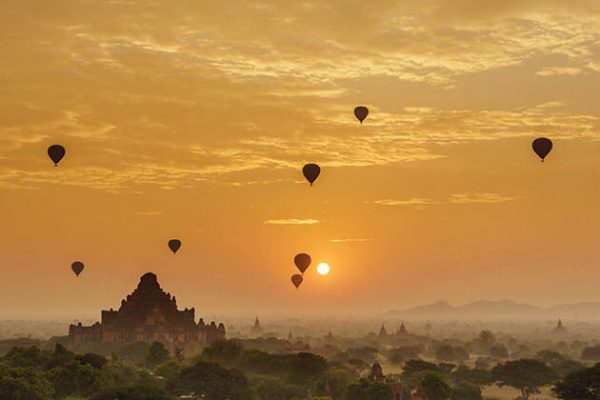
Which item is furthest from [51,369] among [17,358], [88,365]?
[17,358]

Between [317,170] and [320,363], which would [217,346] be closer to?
[320,363]

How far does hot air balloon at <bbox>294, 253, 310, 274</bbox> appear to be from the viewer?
403ft

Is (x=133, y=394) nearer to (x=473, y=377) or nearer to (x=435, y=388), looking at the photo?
(x=435, y=388)

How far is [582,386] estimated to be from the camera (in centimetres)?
7862

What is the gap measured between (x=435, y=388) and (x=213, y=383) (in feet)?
94.7

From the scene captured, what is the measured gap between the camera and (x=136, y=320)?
195 m

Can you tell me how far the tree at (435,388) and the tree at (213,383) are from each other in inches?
907

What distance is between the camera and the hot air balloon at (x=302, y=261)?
12269cm

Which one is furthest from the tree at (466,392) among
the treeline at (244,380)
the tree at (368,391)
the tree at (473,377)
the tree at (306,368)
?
the tree at (306,368)

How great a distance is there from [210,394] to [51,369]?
71.4 ft

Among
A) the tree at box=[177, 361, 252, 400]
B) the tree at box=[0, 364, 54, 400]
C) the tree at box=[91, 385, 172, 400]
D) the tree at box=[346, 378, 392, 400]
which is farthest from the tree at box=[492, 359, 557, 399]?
the tree at box=[0, 364, 54, 400]

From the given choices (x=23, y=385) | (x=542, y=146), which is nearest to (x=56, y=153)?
(x=23, y=385)

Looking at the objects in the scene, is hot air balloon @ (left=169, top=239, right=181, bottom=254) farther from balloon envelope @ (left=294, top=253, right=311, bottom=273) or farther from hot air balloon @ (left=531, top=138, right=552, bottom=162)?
hot air balloon @ (left=531, top=138, right=552, bottom=162)

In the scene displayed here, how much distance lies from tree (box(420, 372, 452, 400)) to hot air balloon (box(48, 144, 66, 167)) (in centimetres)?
5421
